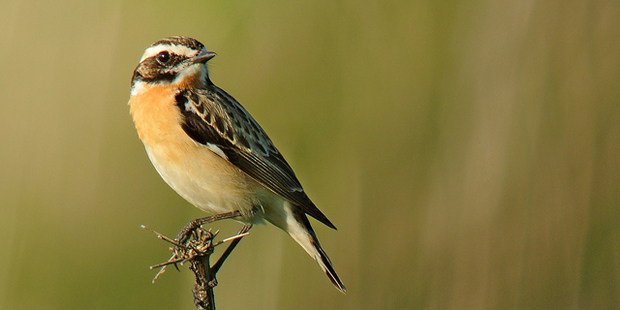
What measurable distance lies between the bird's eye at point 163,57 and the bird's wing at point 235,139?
24 cm

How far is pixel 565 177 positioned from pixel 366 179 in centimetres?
126

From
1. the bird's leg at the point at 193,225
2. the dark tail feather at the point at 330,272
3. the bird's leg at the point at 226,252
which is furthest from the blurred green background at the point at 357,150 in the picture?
the bird's leg at the point at 193,225

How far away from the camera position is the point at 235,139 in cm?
328

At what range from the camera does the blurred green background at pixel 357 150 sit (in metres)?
3.52

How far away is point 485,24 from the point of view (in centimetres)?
375

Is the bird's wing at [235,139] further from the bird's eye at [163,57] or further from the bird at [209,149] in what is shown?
the bird's eye at [163,57]

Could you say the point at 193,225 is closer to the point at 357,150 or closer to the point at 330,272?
the point at 330,272

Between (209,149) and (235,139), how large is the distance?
160 mm

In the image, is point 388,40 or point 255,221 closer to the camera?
point 255,221

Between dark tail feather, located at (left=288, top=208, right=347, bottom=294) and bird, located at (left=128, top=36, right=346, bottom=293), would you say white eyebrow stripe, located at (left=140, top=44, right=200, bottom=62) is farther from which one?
dark tail feather, located at (left=288, top=208, right=347, bottom=294)

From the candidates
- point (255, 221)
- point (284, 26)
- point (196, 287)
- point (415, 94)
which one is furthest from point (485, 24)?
point (196, 287)

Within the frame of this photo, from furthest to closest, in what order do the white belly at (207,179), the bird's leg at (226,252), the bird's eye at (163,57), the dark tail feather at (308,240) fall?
the bird's eye at (163,57) < the dark tail feather at (308,240) < the white belly at (207,179) < the bird's leg at (226,252)

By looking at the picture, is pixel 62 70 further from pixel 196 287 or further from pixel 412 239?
pixel 412 239

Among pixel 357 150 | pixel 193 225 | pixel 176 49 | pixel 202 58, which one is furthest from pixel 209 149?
pixel 357 150
